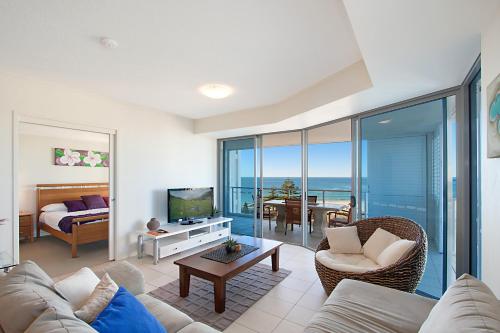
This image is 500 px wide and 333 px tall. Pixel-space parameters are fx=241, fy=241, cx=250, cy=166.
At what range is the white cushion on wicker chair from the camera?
227 centimetres

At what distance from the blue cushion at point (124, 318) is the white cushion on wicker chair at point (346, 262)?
1725 millimetres

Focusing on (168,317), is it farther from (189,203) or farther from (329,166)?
(329,166)

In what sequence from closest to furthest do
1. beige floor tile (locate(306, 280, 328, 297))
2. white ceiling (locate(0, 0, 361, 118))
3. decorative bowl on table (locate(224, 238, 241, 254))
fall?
1. white ceiling (locate(0, 0, 361, 118))
2. beige floor tile (locate(306, 280, 328, 297))
3. decorative bowl on table (locate(224, 238, 241, 254))

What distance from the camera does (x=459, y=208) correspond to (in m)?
2.31

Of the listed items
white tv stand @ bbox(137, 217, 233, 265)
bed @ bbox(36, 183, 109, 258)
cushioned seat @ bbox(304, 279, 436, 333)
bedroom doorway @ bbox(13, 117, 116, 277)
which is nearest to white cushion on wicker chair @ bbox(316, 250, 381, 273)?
cushioned seat @ bbox(304, 279, 436, 333)

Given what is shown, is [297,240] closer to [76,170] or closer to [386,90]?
[386,90]

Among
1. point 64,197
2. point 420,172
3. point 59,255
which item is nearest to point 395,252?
point 420,172

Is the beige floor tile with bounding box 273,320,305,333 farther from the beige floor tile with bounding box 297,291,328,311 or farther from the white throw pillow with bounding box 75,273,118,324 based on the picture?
the white throw pillow with bounding box 75,273,118,324

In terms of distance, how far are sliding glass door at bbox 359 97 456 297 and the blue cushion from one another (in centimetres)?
286

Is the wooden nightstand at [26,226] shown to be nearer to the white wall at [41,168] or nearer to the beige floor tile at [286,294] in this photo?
the white wall at [41,168]

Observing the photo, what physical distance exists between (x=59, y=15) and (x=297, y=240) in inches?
188

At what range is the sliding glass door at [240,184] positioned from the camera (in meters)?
5.20

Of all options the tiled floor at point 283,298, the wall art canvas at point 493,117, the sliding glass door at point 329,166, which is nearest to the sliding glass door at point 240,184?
the sliding glass door at point 329,166

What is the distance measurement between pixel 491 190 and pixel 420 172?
1408mm
